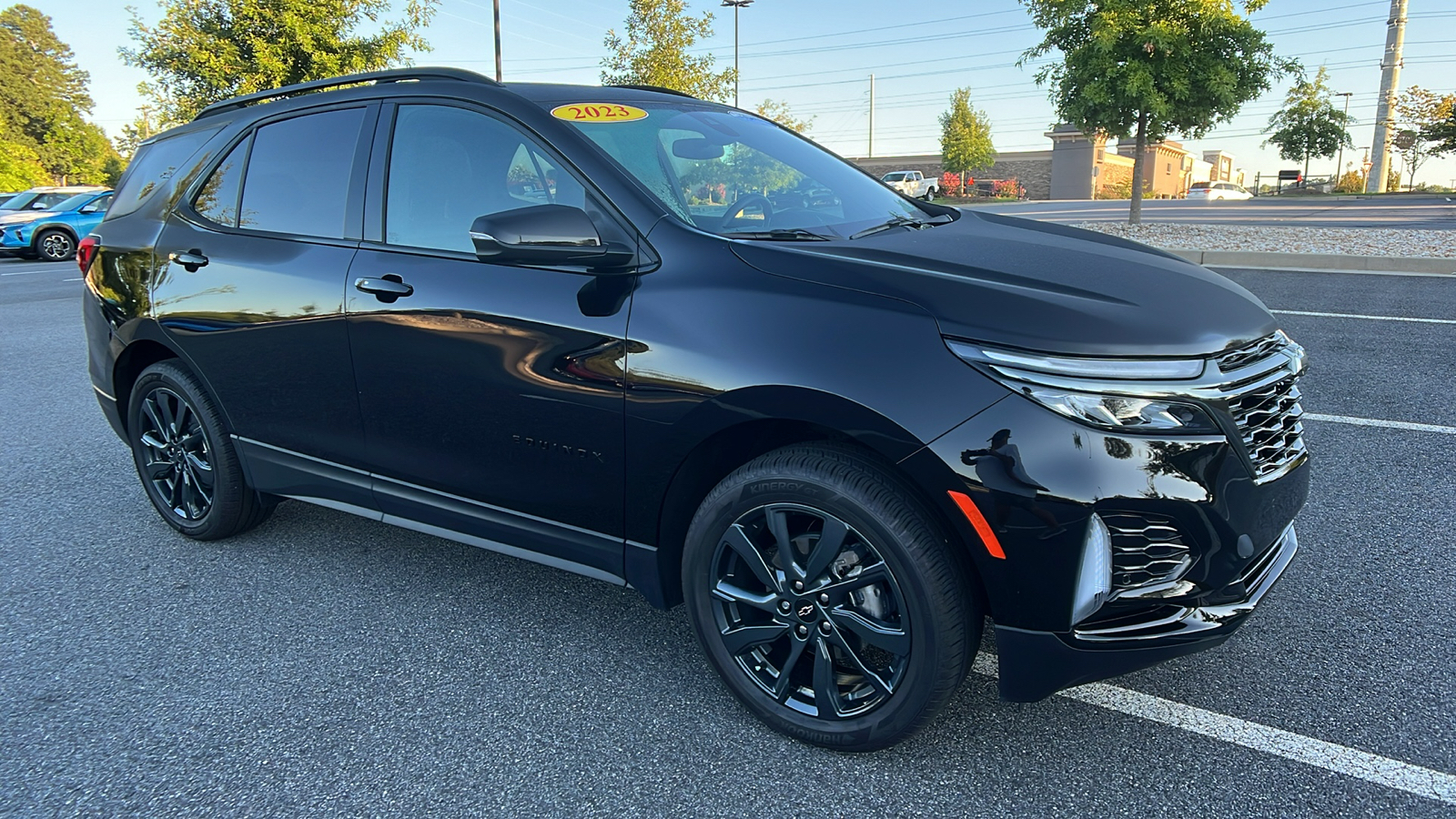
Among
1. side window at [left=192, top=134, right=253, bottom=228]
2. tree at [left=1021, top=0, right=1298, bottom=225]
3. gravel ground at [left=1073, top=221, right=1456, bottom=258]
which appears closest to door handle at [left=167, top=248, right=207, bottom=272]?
side window at [left=192, top=134, right=253, bottom=228]

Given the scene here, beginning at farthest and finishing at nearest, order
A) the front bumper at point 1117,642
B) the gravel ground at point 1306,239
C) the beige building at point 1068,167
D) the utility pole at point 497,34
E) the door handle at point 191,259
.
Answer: the beige building at point 1068,167
the utility pole at point 497,34
the gravel ground at point 1306,239
the door handle at point 191,259
the front bumper at point 1117,642

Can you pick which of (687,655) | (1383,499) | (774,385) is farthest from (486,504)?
(1383,499)

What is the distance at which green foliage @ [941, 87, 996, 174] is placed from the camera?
56.7 meters

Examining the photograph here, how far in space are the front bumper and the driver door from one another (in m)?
1.17

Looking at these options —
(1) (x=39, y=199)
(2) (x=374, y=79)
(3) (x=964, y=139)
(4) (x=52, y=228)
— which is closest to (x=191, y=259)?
(2) (x=374, y=79)

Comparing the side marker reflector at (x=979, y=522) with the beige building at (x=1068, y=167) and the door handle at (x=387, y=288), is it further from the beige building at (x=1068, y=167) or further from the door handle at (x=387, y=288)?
the beige building at (x=1068, y=167)

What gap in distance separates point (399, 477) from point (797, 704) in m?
1.58

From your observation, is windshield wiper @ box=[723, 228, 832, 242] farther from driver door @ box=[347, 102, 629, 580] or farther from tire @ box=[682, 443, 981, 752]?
tire @ box=[682, 443, 981, 752]

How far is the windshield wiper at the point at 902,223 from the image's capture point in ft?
9.25

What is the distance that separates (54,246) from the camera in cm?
2008

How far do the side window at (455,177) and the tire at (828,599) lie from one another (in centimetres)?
112

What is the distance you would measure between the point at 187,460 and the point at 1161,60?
1626cm

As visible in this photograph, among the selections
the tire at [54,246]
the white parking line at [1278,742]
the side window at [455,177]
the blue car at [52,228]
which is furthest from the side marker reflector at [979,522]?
the tire at [54,246]

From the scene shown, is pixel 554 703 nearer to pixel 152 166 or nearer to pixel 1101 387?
pixel 1101 387
